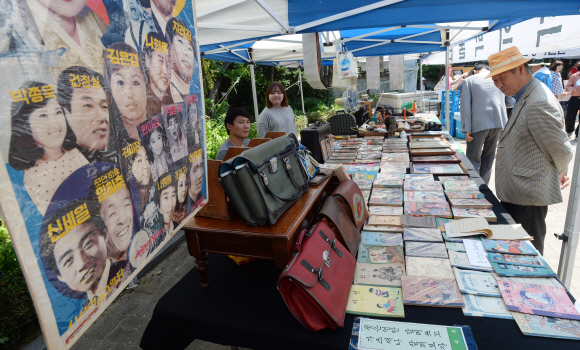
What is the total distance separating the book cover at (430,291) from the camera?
1.53m

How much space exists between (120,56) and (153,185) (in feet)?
1.35

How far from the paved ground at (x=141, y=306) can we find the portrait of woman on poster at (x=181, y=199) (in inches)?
64.7

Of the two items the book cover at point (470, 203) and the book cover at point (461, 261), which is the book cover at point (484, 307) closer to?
the book cover at point (461, 261)

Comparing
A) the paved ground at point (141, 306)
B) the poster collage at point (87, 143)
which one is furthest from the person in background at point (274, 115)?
the poster collage at point (87, 143)

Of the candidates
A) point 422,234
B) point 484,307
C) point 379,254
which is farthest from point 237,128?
point 484,307

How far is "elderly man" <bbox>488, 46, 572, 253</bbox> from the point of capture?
232 centimetres

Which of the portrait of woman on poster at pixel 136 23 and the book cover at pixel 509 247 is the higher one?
the portrait of woman on poster at pixel 136 23

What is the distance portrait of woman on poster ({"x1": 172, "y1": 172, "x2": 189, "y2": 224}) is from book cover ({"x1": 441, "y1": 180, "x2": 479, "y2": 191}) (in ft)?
8.60

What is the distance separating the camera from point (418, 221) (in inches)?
94.5

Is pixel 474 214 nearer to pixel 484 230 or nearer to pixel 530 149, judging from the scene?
pixel 484 230

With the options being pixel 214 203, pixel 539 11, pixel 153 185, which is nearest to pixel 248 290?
pixel 214 203

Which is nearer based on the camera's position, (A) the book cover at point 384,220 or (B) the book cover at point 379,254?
(B) the book cover at point 379,254

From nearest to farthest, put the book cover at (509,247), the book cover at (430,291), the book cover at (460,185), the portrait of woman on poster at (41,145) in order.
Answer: the portrait of woman on poster at (41,145) < the book cover at (430,291) < the book cover at (509,247) < the book cover at (460,185)

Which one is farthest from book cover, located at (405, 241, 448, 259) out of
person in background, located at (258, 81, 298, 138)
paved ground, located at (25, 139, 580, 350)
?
person in background, located at (258, 81, 298, 138)
